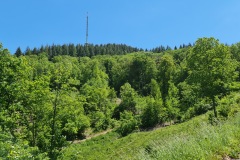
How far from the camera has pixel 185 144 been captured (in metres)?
7.48

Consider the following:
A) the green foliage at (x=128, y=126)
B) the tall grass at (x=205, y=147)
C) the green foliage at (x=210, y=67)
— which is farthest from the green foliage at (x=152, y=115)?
the tall grass at (x=205, y=147)

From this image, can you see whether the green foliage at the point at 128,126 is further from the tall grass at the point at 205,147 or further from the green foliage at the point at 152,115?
the tall grass at the point at 205,147

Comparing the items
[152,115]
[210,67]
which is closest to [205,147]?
[210,67]

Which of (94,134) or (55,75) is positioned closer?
(55,75)

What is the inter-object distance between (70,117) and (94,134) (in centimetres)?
4203

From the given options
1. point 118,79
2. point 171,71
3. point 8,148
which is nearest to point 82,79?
point 118,79

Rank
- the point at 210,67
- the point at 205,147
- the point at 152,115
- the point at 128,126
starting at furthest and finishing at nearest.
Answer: the point at 152,115 → the point at 128,126 → the point at 210,67 → the point at 205,147

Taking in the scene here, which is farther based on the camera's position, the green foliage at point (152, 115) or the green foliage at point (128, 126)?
the green foliage at point (152, 115)

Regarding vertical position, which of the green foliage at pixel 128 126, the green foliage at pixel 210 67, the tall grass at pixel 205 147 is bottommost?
the green foliage at pixel 128 126

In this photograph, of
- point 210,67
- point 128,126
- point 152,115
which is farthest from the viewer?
point 152,115

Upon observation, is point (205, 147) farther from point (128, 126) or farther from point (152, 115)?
point (152, 115)

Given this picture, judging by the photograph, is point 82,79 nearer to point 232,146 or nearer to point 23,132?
point 23,132

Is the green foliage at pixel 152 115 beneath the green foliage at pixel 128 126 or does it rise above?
above

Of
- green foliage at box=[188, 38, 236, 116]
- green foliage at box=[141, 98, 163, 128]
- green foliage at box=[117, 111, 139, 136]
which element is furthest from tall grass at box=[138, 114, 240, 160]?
green foliage at box=[141, 98, 163, 128]
